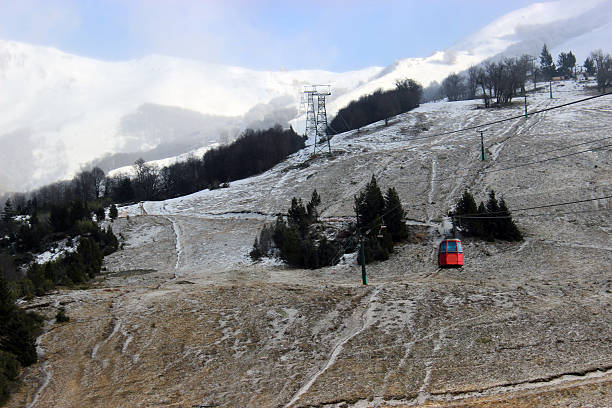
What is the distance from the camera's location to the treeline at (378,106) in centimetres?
10700

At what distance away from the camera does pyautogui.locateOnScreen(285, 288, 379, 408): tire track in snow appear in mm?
11909

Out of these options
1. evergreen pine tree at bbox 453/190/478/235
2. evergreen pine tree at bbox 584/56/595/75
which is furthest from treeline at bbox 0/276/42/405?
evergreen pine tree at bbox 584/56/595/75

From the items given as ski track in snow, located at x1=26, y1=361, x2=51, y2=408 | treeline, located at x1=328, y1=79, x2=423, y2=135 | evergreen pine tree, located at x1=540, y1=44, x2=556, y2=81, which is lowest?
ski track in snow, located at x1=26, y1=361, x2=51, y2=408

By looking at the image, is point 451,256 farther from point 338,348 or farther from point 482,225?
point 338,348

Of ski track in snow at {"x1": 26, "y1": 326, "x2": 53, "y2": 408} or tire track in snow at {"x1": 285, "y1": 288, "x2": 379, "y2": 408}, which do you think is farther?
ski track in snow at {"x1": 26, "y1": 326, "x2": 53, "y2": 408}

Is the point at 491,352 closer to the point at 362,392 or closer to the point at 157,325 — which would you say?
the point at 362,392

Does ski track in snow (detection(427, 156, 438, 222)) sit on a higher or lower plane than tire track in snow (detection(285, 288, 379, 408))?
higher

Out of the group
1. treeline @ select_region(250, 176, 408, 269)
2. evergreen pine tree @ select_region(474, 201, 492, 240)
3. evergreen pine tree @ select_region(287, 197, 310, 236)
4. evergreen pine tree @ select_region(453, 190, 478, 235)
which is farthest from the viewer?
evergreen pine tree @ select_region(287, 197, 310, 236)

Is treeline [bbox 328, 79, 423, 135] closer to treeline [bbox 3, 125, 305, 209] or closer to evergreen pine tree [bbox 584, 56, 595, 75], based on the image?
treeline [bbox 3, 125, 305, 209]

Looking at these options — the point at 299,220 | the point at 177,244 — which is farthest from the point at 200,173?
the point at 299,220

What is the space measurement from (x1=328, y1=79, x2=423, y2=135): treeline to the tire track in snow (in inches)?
3313

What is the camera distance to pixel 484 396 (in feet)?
35.6

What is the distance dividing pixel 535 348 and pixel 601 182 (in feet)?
119

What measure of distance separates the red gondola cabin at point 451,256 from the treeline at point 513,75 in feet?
268
